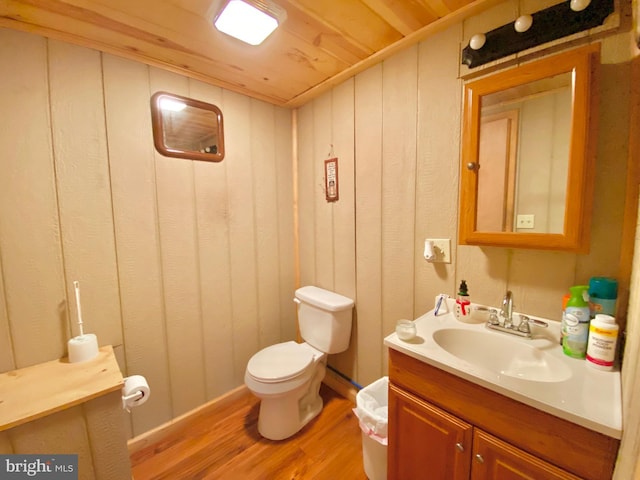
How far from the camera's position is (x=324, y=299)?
175 cm

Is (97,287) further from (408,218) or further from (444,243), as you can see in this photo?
(444,243)

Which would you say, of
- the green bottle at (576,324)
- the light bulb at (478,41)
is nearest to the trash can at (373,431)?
the green bottle at (576,324)

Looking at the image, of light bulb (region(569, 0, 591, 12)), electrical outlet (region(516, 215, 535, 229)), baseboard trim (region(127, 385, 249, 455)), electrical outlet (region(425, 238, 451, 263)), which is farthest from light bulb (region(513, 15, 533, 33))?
baseboard trim (region(127, 385, 249, 455))

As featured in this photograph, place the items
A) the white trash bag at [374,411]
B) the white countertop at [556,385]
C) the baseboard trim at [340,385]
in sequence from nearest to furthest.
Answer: the white countertop at [556,385] → the white trash bag at [374,411] → the baseboard trim at [340,385]

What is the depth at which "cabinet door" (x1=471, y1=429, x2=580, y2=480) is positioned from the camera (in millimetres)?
704

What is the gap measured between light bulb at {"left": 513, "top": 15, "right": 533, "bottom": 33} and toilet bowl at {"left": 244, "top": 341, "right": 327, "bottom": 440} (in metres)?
1.85

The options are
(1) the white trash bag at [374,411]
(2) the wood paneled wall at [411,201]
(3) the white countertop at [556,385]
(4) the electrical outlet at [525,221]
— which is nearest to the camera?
(3) the white countertop at [556,385]

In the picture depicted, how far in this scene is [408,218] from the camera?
142 cm

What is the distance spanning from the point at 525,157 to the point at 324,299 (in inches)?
50.8

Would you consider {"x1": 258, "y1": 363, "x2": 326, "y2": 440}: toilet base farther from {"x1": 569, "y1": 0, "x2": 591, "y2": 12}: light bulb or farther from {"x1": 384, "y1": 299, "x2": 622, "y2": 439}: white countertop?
{"x1": 569, "y1": 0, "x2": 591, "y2": 12}: light bulb

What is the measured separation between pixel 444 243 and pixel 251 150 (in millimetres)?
1406

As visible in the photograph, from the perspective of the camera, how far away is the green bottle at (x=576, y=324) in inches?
34.0

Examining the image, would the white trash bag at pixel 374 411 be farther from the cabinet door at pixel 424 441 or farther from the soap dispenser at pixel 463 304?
the soap dispenser at pixel 463 304

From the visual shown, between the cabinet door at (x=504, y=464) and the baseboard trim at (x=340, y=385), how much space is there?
108 cm
